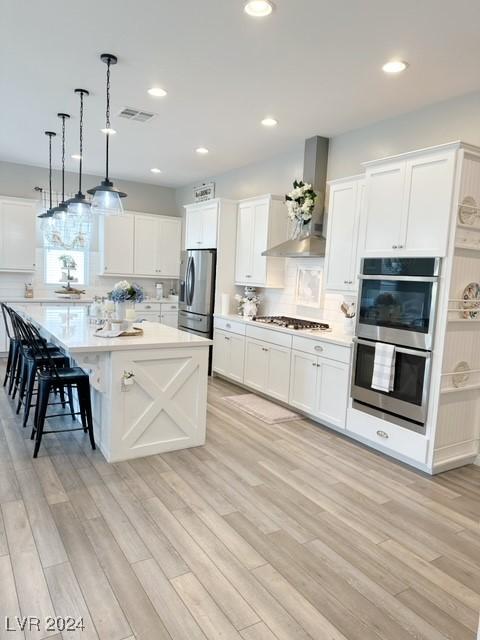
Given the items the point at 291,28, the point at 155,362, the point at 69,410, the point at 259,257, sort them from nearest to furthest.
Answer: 1. the point at 291,28
2. the point at 155,362
3. the point at 69,410
4. the point at 259,257

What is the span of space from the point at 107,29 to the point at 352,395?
3.39 m

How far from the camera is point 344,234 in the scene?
14.4 feet

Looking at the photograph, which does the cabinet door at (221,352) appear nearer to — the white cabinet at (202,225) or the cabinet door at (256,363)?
the cabinet door at (256,363)

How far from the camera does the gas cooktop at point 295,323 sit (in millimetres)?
4867

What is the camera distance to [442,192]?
3262 mm

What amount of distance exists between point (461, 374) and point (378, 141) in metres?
2.42

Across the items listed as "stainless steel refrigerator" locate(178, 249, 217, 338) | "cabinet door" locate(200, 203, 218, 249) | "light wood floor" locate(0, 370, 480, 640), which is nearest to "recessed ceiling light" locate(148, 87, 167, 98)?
"cabinet door" locate(200, 203, 218, 249)

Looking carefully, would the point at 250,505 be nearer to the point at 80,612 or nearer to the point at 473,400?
the point at 80,612

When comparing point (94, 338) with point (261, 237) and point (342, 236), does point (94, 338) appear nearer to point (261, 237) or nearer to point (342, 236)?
point (342, 236)

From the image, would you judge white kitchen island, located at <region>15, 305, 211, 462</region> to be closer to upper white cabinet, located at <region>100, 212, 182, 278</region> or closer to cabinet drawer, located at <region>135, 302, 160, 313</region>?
cabinet drawer, located at <region>135, 302, 160, 313</region>

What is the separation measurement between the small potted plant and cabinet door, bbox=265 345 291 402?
1773 millimetres

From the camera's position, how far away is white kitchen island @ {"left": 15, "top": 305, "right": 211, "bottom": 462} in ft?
11.1

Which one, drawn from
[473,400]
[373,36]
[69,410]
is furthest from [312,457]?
[373,36]

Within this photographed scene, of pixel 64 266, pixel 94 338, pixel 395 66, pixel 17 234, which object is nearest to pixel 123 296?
pixel 94 338
